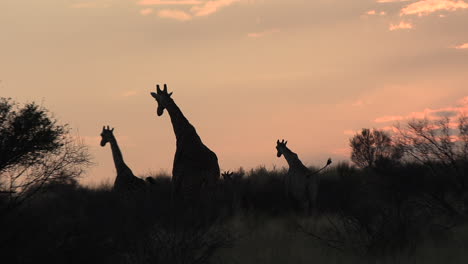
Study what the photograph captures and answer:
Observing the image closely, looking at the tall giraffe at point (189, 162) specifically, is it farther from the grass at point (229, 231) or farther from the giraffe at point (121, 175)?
the giraffe at point (121, 175)

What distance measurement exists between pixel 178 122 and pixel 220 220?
2998mm

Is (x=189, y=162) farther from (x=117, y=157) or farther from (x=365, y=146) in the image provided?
(x=365, y=146)

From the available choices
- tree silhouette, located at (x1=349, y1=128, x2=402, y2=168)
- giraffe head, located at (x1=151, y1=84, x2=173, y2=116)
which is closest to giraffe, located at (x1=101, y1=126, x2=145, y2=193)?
giraffe head, located at (x1=151, y1=84, x2=173, y2=116)

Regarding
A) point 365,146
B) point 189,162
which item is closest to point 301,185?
point 189,162

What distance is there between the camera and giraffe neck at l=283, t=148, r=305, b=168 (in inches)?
891

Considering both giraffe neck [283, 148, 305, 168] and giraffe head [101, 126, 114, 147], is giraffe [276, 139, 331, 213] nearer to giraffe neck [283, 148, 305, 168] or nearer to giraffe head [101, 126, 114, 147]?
giraffe neck [283, 148, 305, 168]

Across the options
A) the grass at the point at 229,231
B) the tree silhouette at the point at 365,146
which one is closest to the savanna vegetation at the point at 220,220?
the grass at the point at 229,231

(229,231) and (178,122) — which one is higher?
(178,122)

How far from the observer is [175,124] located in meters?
15.3

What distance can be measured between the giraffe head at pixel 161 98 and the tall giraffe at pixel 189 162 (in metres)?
0.04

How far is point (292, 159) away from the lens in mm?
22953

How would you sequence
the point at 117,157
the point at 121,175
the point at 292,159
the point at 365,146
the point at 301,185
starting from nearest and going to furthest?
the point at 121,175
the point at 117,157
the point at 301,185
the point at 292,159
the point at 365,146

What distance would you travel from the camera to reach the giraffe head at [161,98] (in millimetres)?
15539

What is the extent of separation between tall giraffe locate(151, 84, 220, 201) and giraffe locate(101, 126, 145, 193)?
12.3 feet
